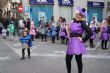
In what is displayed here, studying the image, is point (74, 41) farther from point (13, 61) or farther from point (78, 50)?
point (13, 61)

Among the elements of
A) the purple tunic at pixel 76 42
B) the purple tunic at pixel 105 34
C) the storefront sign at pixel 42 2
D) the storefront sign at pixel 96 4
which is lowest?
the purple tunic at pixel 105 34

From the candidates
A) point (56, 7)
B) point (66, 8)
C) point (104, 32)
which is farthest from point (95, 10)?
point (104, 32)

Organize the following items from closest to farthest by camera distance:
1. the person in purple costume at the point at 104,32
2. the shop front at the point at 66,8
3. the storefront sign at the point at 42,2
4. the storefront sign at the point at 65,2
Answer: the person in purple costume at the point at 104,32, the storefront sign at the point at 42,2, the storefront sign at the point at 65,2, the shop front at the point at 66,8

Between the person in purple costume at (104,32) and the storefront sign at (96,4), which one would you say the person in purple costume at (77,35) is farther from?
the storefront sign at (96,4)

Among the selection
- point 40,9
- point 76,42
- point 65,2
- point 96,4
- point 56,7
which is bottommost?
point 76,42

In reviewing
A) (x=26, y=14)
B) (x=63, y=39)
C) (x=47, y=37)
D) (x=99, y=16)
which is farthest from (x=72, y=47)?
(x=99, y=16)

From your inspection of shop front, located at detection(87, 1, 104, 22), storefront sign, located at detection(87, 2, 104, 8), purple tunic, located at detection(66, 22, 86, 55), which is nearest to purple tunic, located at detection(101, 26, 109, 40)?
purple tunic, located at detection(66, 22, 86, 55)

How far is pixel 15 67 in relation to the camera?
11.5 meters

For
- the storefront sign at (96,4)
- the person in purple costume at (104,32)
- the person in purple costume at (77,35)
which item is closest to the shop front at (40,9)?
the storefront sign at (96,4)

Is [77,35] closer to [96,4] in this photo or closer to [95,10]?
[96,4]

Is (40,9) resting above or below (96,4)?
below

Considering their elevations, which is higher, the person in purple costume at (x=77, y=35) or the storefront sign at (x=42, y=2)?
the storefront sign at (x=42, y=2)

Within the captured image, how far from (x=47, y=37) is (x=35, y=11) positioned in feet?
19.4

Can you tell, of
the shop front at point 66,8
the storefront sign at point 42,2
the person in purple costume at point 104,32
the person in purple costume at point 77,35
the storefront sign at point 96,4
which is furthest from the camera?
the storefront sign at point 96,4
